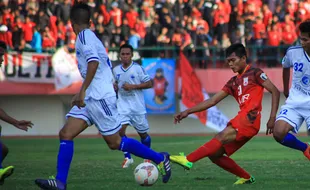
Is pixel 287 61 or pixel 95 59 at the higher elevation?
pixel 95 59

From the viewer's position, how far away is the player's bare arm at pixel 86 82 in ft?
28.5

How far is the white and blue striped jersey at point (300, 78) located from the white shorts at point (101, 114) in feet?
8.52

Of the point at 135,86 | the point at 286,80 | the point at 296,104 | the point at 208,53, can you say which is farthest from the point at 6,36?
the point at 296,104

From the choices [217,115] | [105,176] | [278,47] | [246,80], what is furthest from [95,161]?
[278,47]

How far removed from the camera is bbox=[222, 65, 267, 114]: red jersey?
9.68 meters

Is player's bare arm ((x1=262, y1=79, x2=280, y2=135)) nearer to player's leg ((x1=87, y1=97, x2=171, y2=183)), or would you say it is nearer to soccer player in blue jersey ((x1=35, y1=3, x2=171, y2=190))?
player's leg ((x1=87, y1=97, x2=171, y2=183))

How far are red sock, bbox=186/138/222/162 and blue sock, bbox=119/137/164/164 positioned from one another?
369mm

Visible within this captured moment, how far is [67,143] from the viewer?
894cm

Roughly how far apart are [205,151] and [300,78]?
5.70 feet

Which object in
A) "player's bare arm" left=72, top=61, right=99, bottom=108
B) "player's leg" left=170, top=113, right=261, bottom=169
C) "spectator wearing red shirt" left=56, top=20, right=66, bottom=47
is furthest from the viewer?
"spectator wearing red shirt" left=56, top=20, right=66, bottom=47

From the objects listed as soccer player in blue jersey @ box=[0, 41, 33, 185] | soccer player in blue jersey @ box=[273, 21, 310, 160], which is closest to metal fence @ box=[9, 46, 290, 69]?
soccer player in blue jersey @ box=[0, 41, 33, 185]

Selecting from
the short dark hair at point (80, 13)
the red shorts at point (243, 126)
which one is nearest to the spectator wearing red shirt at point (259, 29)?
the red shorts at point (243, 126)

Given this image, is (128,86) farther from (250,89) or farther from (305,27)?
(305,27)

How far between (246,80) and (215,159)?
1.04 metres
